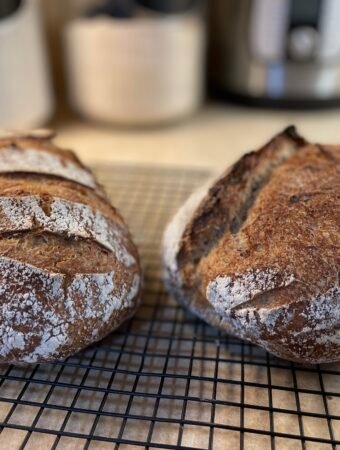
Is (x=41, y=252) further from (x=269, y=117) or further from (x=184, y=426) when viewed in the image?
(x=269, y=117)

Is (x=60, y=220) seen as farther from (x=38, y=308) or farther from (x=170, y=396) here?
(x=170, y=396)

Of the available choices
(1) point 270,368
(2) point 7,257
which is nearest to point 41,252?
(2) point 7,257

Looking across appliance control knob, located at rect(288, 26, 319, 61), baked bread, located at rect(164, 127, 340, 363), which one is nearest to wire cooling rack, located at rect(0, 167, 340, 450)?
baked bread, located at rect(164, 127, 340, 363)

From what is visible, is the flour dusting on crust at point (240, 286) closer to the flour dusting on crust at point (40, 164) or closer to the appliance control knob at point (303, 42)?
the flour dusting on crust at point (40, 164)

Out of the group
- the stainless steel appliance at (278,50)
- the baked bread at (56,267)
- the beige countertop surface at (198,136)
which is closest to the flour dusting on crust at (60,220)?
the baked bread at (56,267)

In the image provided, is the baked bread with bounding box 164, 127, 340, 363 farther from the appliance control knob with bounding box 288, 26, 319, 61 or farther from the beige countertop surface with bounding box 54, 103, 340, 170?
the appliance control knob with bounding box 288, 26, 319, 61

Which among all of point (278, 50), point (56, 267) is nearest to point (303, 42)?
point (278, 50)
